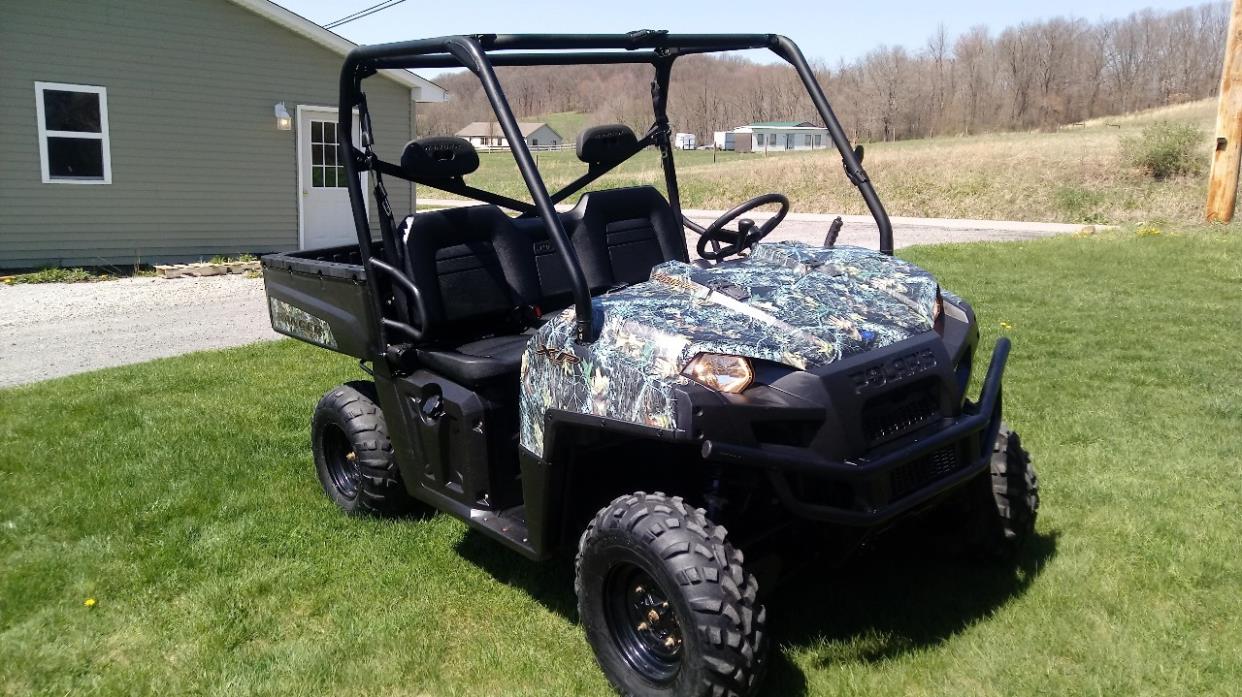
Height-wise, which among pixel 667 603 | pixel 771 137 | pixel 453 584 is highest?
pixel 771 137

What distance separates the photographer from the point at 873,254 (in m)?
3.73

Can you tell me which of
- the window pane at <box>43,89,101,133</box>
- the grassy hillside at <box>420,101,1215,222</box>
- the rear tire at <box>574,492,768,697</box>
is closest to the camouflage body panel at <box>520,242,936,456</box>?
the rear tire at <box>574,492,768,697</box>

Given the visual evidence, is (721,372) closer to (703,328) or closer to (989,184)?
(703,328)

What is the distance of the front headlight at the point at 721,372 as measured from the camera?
2760 millimetres

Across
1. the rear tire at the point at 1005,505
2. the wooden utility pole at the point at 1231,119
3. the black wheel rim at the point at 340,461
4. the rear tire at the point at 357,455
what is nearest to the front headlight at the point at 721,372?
the rear tire at the point at 1005,505

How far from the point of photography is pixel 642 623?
3.10 metres

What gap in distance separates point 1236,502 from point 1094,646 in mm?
1663

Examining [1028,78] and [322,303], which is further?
[1028,78]

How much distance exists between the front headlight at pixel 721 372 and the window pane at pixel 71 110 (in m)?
12.1

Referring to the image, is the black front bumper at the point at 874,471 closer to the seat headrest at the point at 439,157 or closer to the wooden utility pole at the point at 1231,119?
the seat headrest at the point at 439,157

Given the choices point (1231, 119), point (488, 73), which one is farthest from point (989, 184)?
point (488, 73)

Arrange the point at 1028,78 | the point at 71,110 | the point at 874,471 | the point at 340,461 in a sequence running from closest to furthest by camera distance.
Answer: the point at 874,471 → the point at 340,461 → the point at 71,110 → the point at 1028,78

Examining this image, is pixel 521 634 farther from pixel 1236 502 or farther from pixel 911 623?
pixel 1236 502

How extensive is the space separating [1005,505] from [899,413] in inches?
39.1
